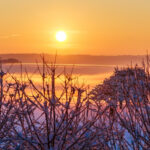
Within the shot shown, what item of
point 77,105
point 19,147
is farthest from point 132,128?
point 19,147

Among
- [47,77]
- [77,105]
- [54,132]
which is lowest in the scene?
[54,132]

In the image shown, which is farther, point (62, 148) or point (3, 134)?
point (3, 134)

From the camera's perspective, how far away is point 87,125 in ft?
18.8

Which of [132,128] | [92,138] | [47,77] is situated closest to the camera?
[132,128]

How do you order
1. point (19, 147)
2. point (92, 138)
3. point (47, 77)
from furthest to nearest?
point (92, 138), point (19, 147), point (47, 77)

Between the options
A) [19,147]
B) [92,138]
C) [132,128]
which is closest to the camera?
[132,128]

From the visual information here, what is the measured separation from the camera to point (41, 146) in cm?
541

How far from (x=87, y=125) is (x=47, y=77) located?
1176 millimetres

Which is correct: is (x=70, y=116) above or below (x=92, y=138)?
above

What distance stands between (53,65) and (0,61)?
43.8 inches

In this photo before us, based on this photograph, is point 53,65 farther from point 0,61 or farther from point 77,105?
point 0,61

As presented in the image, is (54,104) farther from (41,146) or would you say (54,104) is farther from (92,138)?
(92,138)

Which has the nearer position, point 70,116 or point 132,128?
point 132,128

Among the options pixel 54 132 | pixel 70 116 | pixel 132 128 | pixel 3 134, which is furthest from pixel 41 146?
pixel 132 128
